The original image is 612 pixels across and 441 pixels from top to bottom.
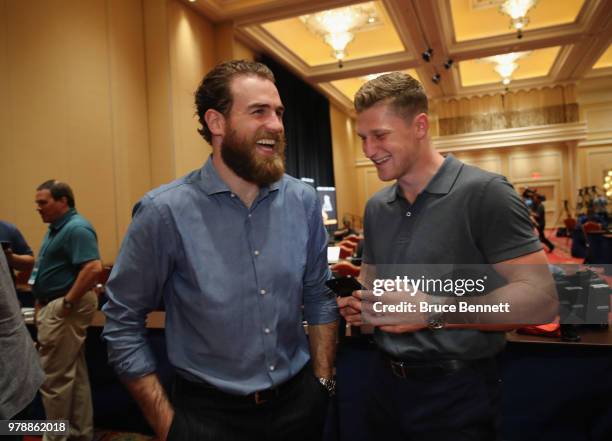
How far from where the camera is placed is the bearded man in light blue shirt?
124cm

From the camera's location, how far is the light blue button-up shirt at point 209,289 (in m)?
1.25

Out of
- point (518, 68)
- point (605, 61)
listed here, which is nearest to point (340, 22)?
point (518, 68)

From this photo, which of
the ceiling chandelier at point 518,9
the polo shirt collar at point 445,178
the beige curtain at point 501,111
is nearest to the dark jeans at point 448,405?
the polo shirt collar at point 445,178

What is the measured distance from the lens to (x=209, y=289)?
4.09ft

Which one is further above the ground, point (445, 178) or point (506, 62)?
point (506, 62)

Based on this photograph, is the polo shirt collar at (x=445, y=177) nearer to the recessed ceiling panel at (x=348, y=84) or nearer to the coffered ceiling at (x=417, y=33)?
the coffered ceiling at (x=417, y=33)

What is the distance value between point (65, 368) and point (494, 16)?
8586 millimetres

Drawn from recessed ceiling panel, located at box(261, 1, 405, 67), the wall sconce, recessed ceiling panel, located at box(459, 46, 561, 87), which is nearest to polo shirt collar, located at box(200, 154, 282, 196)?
recessed ceiling panel, located at box(261, 1, 405, 67)

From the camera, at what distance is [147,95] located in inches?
222

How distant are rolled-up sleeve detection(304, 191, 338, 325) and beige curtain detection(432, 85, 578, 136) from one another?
42.4 ft

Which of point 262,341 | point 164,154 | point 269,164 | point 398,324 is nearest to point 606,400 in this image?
point 398,324

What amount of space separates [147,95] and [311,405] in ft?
17.1

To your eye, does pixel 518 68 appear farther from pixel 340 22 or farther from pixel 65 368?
pixel 65 368

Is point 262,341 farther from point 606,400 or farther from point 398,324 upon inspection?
point 606,400
